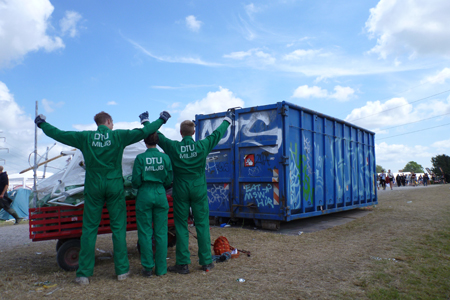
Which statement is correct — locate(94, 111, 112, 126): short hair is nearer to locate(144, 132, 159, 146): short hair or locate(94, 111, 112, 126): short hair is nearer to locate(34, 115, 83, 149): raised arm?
locate(34, 115, 83, 149): raised arm

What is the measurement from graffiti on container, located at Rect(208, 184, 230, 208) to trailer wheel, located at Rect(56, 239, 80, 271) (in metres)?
4.15

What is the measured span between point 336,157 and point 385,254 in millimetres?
4597

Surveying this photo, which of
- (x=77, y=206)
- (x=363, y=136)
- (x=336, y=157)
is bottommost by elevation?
(x=77, y=206)

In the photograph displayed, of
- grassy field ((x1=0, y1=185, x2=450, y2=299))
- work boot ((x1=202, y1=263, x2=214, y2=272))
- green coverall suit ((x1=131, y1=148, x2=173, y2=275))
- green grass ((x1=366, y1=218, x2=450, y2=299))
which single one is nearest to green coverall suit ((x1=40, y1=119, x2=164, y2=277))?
green coverall suit ((x1=131, y1=148, x2=173, y2=275))

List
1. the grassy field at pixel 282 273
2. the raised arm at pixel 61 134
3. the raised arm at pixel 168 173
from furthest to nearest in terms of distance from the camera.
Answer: the raised arm at pixel 168 173, the raised arm at pixel 61 134, the grassy field at pixel 282 273

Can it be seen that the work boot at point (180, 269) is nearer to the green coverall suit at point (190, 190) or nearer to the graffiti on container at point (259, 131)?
the green coverall suit at point (190, 190)

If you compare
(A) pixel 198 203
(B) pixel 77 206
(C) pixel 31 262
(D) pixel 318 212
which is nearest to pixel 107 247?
(C) pixel 31 262

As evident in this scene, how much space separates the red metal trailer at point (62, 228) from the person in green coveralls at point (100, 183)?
525mm

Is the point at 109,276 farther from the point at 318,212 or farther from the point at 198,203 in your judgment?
the point at 318,212

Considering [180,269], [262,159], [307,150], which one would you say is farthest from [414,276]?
[307,150]

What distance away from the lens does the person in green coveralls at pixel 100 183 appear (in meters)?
3.99

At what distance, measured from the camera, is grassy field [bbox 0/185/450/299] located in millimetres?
3525

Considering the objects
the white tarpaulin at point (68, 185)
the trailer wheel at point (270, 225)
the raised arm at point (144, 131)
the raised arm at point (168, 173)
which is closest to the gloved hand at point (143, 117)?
the raised arm at point (144, 131)

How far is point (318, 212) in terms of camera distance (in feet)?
27.3
